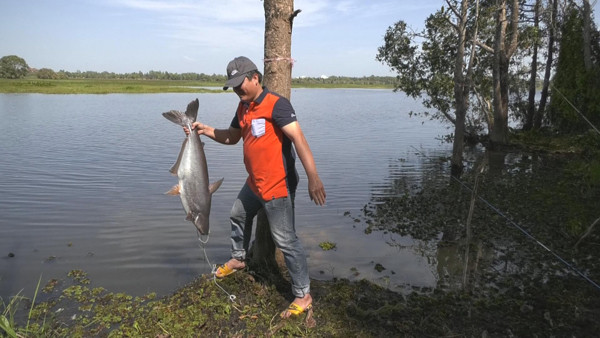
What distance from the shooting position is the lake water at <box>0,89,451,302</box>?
19.8ft

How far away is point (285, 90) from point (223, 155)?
36.6 ft

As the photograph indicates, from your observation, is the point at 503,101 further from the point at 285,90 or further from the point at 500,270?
the point at 285,90

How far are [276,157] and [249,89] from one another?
651 millimetres

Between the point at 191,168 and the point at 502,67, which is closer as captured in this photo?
the point at 191,168

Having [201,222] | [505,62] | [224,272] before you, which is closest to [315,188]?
[201,222]

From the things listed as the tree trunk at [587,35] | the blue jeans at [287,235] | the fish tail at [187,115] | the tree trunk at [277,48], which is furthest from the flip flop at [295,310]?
the tree trunk at [587,35]

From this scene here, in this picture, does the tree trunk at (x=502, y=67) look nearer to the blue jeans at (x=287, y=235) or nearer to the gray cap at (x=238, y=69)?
the gray cap at (x=238, y=69)

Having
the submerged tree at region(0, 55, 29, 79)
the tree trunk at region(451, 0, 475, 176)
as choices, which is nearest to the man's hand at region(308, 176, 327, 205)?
the tree trunk at region(451, 0, 475, 176)

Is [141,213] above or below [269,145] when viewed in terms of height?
below

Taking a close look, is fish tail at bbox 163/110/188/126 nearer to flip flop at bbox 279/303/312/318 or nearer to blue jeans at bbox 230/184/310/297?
blue jeans at bbox 230/184/310/297

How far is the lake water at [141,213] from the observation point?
6043 millimetres

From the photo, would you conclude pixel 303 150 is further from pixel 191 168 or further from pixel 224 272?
pixel 224 272

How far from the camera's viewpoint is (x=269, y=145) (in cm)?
370

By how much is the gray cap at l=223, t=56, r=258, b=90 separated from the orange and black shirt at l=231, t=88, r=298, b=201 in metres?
0.24
